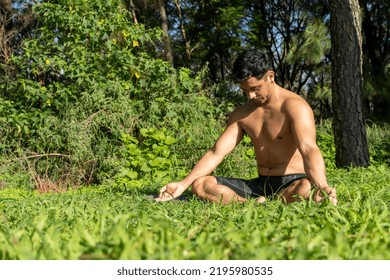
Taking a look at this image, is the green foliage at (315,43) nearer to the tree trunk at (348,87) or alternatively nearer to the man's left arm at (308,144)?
the tree trunk at (348,87)

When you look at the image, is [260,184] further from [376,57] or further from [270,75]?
[376,57]

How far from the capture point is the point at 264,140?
467cm

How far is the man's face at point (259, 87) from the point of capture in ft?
14.4

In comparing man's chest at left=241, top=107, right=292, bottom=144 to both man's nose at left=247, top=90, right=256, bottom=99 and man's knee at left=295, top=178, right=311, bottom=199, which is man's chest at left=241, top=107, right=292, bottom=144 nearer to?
man's nose at left=247, top=90, right=256, bottom=99

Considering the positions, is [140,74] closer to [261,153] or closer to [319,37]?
[261,153]

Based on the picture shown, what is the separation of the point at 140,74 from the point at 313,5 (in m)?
11.3

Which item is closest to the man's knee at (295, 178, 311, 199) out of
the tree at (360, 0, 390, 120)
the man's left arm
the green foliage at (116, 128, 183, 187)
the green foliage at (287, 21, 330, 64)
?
the man's left arm

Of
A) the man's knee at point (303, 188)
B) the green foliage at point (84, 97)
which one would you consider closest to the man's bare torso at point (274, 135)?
the man's knee at point (303, 188)

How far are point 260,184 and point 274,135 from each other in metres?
0.50

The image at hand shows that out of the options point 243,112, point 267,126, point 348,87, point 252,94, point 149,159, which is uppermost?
point 348,87

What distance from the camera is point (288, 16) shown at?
21578 mm

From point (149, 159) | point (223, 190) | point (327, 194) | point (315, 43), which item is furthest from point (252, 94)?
point (315, 43)

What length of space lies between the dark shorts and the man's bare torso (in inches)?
2.0

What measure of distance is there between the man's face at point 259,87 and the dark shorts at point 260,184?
0.67 metres
